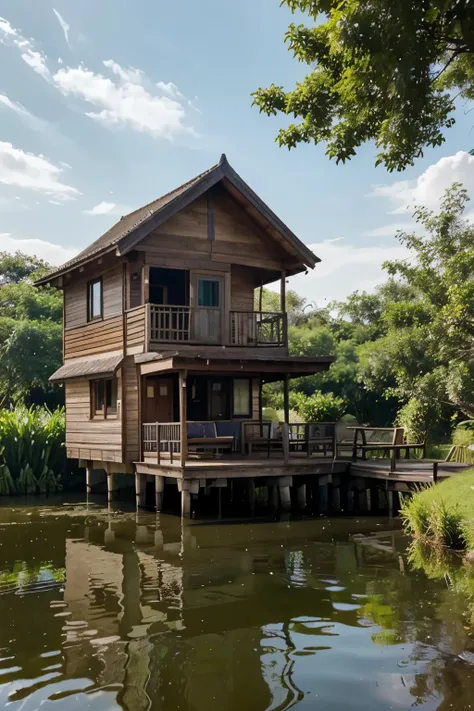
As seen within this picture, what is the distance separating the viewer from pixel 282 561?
12383 mm

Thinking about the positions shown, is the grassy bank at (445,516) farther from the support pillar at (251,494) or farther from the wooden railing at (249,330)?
the wooden railing at (249,330)

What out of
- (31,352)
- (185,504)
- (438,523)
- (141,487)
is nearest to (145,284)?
(141,487)

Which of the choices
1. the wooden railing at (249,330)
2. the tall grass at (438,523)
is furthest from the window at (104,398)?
the tall grass at (438,523)

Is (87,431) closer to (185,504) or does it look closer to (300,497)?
(185,504)

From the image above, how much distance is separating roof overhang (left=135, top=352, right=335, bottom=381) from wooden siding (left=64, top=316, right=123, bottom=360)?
5.32 feet

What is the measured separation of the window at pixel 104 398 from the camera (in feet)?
68.9

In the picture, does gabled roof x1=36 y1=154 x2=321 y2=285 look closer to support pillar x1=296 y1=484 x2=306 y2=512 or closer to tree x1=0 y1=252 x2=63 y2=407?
support pillar x1=296 y1=484 x2=306 y2=512

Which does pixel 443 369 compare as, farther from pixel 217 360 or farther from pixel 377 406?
pixel 377 406

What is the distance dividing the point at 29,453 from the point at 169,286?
8.06 meters

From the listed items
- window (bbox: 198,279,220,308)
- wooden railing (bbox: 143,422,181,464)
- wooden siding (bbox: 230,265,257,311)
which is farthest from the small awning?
wooden siding (bbox: 230,265,257,311)

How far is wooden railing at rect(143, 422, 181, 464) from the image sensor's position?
1756 centimetres

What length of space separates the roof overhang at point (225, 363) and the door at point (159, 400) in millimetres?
1435

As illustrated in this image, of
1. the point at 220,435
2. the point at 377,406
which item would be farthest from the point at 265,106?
the point at 377,406

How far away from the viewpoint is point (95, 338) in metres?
21.9
